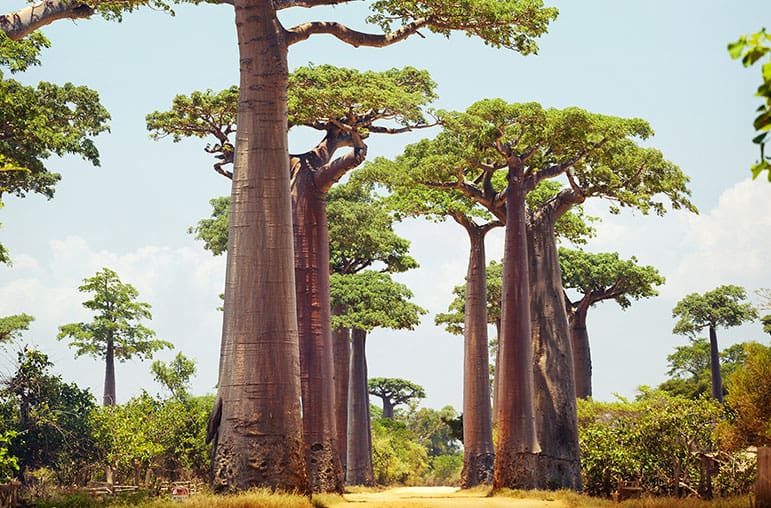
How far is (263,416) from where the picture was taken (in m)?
14.3

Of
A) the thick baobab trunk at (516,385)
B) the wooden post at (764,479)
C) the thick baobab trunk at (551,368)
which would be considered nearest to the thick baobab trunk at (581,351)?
the thick baobab trunk at (551,368)

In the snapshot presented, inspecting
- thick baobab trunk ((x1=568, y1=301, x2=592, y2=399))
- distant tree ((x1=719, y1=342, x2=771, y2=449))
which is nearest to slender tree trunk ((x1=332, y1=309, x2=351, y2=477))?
thick baobab trunk ((x1=568, y1=301, x2=592, y2=399))

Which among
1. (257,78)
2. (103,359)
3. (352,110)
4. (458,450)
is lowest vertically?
(458,450)

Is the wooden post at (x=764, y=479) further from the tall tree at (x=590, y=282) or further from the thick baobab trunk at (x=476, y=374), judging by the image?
the tall tree at (x=590, y=282)

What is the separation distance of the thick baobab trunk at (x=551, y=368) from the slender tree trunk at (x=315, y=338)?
209 inches

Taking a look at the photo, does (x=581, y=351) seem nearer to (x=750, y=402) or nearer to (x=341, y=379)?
(x=341, y=379)

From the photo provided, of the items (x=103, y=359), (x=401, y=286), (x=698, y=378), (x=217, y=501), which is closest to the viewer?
(x=217, y=501)

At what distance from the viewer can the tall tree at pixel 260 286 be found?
14.3 meters

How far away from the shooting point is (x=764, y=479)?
36.9 ft

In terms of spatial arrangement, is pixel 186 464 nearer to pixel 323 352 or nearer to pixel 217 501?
pixel 323 352

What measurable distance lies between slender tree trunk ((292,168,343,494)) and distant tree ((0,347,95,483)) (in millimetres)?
7626

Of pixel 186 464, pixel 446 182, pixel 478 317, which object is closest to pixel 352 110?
pixel 446 182

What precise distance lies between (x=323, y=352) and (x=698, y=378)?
111 ft

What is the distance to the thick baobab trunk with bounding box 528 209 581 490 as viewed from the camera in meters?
22.4
